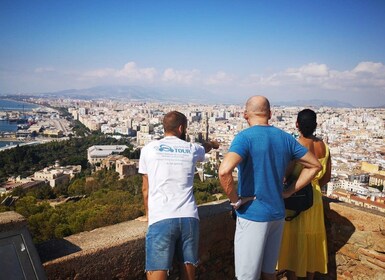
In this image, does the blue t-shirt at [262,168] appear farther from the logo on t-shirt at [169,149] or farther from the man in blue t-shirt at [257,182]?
the logo on t-shirt at [169,149]

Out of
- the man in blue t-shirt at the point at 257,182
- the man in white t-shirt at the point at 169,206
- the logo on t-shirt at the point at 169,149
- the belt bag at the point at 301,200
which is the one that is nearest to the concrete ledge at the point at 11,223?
the man in white t-shirt at the point at 169,206

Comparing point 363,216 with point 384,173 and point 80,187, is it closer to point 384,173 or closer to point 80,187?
point 80,187

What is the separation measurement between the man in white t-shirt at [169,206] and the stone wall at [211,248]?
0.88ft

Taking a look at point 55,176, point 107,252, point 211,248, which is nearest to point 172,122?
point 107,252

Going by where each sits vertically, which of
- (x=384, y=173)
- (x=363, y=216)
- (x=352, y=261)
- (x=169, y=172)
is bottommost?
(x=384, y=173)

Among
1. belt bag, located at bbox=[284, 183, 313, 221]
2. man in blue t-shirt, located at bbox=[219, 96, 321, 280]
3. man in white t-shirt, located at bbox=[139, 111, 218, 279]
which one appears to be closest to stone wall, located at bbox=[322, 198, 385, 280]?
belt bag, located at bbox=[284, 183, 313, 221]

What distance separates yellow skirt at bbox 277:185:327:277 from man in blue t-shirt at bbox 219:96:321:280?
0.51m

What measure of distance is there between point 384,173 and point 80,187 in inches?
1254

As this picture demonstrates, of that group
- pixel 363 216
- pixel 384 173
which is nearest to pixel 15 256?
pixel 363 216

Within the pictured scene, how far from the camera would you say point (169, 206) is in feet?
5.41

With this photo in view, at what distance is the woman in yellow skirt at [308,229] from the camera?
7.19 ft

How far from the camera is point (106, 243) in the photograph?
1.79 meters

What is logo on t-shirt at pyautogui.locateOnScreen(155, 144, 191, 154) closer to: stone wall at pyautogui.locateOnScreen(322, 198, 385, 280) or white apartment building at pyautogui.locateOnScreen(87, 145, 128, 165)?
stone wall at pyautogui.locateOnScreen(322, 198, 385, 280)

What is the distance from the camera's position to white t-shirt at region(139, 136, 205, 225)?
165 centimetres
